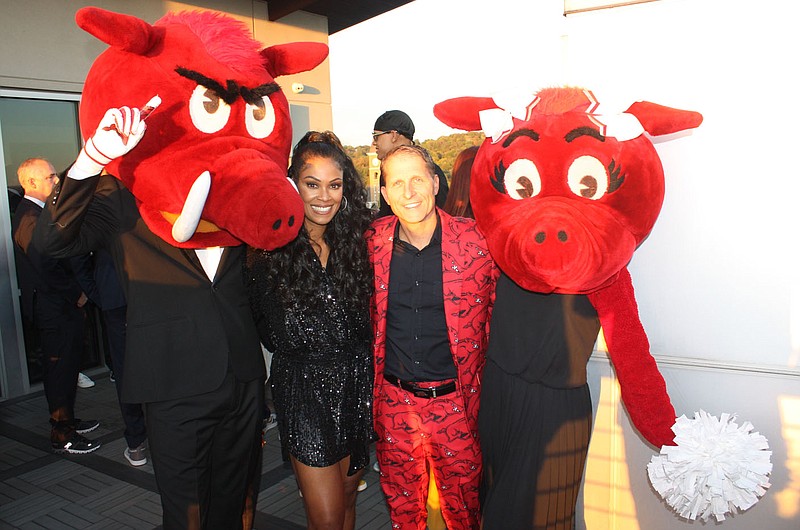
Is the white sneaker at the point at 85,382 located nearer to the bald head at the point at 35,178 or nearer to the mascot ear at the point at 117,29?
Answer: the bald head at the point at 35,178

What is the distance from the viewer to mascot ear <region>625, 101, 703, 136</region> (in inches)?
80.7

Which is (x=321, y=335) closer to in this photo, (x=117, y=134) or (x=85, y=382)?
(x=117, y=134)

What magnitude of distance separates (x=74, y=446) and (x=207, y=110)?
3607 millimetres

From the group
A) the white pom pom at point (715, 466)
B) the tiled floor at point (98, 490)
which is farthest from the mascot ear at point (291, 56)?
the tiled floor at point (98, 490)

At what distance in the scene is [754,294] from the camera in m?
2.43

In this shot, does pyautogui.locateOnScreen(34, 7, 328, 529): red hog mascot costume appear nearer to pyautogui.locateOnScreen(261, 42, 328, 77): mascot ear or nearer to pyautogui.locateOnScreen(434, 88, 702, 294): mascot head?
pyautogui.locateOnScreen(261, 42, 328, 77): mascot ear

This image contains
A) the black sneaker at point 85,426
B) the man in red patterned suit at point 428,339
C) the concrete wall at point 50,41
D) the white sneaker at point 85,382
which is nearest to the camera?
the man in red patterned suit at point 428,339

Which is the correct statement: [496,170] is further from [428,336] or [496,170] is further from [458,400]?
[458,400]

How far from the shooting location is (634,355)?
2172mm

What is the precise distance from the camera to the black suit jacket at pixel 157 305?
2.19m

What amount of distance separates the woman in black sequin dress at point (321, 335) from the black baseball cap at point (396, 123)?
2.06 meters

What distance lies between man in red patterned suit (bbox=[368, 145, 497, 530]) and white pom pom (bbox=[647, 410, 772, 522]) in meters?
0.79

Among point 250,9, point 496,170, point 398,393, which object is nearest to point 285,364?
point 398,393

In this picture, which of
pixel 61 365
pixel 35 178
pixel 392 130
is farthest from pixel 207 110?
pixel 61 365
